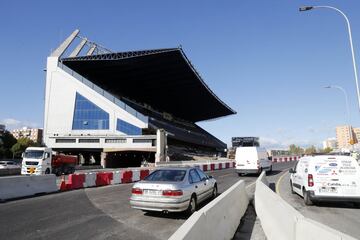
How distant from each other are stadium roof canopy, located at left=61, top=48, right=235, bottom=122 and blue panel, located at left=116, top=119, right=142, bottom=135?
475 inches

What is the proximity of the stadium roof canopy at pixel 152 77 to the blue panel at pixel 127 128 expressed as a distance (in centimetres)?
1207

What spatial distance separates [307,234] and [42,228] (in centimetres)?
645

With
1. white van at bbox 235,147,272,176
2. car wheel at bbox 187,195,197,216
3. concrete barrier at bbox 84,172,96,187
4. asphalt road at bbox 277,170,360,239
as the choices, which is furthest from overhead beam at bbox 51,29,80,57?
car wheel at bbox 187,195,197,216

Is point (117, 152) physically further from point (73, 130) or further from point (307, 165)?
point (307, 165)

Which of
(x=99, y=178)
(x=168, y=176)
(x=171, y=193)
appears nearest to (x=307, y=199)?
(x=168, y=176)

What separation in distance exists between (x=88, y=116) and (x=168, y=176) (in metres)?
65.8

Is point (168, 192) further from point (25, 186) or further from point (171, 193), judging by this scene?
point (25, 186)

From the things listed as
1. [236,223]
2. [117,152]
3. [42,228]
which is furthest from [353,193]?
[117,152]

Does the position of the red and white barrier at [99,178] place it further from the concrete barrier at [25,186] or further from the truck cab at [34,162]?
the truck cab at [34,162]

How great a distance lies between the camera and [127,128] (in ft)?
236

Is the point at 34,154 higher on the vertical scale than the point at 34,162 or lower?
higher

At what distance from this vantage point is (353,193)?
12086 millimetres

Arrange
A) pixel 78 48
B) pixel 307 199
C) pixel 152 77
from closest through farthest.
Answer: pixel 307 199 < pixel 152 77 < pixel 78 48

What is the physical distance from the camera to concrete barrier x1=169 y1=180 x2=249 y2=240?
15.1 ft
